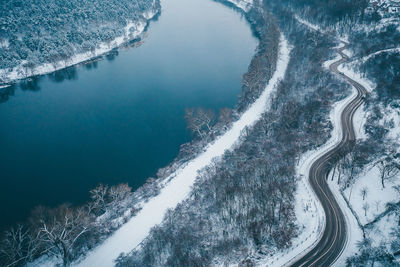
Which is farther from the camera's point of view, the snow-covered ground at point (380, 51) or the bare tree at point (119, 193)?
the snow-covered ground at point (380, 51)

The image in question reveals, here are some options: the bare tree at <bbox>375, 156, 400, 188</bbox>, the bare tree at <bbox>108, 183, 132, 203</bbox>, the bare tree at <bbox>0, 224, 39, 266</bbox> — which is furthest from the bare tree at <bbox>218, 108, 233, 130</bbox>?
the bare tree at <bbox>0, 224, 39, 266</bbox>

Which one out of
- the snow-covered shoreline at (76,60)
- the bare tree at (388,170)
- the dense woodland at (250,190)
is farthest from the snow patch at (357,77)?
the snow-covered shoreline at (76,60)

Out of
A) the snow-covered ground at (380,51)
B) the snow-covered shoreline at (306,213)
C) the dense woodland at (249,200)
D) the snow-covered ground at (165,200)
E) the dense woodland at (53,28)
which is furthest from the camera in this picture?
the dense woodland at (53,28)

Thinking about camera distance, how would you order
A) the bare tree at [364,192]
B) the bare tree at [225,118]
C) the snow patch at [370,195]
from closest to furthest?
the snow patch at [370,195] < the bare tree at [364,192] < the bare tree at [225,118]

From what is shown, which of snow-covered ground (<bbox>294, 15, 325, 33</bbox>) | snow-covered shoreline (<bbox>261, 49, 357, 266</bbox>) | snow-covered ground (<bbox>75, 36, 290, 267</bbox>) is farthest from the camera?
snow-covered ground (<bbox>294, 15, 325, 33</bbox>)

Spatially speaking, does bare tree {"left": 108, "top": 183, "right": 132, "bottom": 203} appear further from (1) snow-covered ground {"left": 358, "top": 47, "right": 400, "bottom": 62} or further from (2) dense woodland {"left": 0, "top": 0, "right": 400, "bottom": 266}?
(1) snow-covered ground {"left": 358, "top": 47, "right": 400, "bottom": 62}

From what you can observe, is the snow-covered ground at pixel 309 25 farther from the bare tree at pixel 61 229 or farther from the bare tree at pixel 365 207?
the bare tree at pixel 61 229
